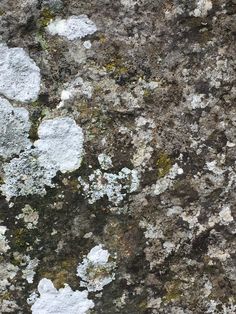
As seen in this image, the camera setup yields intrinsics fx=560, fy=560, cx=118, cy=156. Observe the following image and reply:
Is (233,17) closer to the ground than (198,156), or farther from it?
farther from it

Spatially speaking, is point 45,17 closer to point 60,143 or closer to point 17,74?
point 17,74

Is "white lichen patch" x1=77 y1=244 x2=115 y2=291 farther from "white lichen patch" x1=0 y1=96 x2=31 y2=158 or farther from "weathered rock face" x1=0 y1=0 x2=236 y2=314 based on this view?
"white lichen patch" x1=0 y1=96 x2=31 y2=158

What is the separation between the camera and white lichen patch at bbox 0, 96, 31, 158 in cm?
124

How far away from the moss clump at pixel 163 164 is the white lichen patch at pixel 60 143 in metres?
0.18

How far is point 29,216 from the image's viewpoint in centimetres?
126

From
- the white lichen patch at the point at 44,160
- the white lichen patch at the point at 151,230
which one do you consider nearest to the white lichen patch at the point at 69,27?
the white lichen patch at the point at 44,160

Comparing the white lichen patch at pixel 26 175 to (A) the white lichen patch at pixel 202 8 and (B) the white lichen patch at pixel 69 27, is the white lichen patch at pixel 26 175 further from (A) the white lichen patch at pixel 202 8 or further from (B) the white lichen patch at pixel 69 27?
(A) the white lichen patch at pixel 202 8

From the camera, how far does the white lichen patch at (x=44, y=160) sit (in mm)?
1244

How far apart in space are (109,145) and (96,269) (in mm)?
288

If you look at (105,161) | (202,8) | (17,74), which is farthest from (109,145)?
(202,8)

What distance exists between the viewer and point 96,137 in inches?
49.8

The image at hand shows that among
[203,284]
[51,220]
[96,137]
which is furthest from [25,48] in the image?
[203,284]

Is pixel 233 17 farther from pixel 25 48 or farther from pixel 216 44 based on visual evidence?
pixel 25 48

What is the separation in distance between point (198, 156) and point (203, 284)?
1.00 ft
